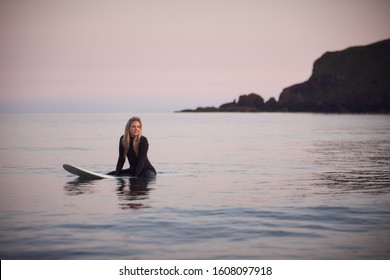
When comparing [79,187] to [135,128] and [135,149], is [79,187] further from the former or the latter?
[135,128]

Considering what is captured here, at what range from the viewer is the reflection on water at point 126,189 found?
529 inches

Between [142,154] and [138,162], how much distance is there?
0.49 meters

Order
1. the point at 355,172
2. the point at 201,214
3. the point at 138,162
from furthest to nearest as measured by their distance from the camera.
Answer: the point at 355,172 < the point at 138,162 < the point at 201,214

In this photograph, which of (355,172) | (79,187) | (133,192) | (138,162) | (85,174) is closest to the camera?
(133,192)

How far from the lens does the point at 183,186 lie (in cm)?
1681

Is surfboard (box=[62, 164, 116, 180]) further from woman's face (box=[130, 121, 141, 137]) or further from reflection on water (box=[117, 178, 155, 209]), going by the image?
woman's face (box=[130, 121, 141, 137])

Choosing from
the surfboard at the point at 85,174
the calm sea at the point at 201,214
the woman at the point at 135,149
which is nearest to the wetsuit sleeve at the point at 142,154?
the woman at the point at 135,149

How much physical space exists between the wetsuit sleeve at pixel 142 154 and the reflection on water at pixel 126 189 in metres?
0.33

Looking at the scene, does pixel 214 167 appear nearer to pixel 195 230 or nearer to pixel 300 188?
pixel 300 188

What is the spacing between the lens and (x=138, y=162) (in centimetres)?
1742

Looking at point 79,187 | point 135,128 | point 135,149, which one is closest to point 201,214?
point 135,128

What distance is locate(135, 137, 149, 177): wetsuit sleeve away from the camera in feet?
55.3
